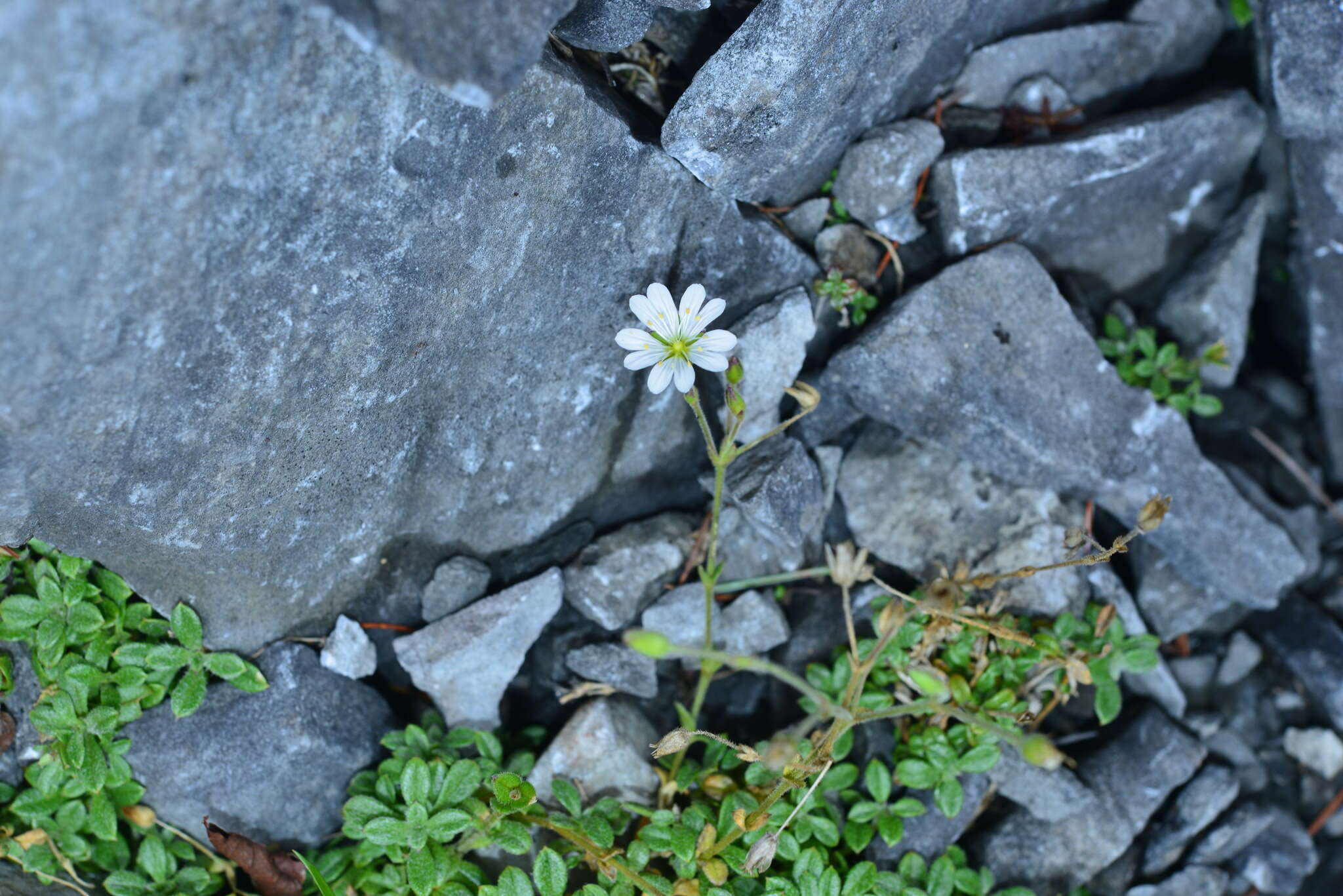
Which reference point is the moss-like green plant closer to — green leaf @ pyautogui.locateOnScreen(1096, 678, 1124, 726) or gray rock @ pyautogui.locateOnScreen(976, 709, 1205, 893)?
green leaf @ pyautogui.locateOnScreen(1096, 678, 1124, 726)

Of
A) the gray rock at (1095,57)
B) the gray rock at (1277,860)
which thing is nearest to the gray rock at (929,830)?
the gray rock at (1277,860)

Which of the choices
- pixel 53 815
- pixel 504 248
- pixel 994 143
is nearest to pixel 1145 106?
pixel 994 143

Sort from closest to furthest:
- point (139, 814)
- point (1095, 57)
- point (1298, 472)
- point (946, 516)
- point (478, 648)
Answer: point (139, 814)
point (478, 648)
point (946, 516)
point (1095, 57)
point (1298, 472)

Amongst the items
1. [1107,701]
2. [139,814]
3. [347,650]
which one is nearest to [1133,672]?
[1107,701]

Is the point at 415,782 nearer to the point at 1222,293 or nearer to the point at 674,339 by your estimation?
the point at 674,339

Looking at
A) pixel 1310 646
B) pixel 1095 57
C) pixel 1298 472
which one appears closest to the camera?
pixel 1095 57

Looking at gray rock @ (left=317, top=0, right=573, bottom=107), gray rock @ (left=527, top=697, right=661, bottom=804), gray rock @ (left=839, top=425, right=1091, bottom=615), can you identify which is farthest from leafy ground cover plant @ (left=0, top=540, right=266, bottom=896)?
gray rock @ (left=839, top=425, right=1091, bottom=615)
